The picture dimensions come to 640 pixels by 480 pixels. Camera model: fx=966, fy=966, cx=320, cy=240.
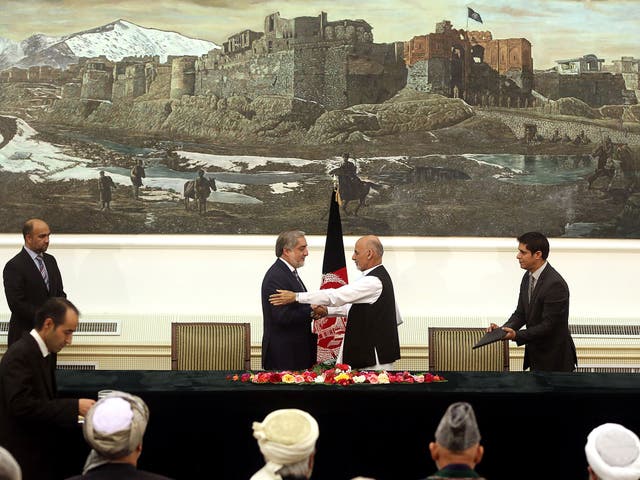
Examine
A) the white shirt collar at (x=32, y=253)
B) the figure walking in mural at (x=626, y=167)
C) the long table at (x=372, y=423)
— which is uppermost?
the figure walking in mural at (x=626, y=167)

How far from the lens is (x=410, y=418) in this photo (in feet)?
18.1

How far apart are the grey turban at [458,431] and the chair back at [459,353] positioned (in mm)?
3730

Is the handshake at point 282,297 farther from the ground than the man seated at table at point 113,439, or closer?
farther from the ground

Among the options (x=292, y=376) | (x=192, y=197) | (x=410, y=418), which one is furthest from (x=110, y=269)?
(x=410, y=418)

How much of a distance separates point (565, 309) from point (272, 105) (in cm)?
354

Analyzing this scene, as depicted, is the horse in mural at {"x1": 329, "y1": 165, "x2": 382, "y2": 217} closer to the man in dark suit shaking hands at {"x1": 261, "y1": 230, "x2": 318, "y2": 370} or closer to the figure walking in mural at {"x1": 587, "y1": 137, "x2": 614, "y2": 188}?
→ the man in dark suit shaking hands at {"x1": 261, "y1": 230, "x2": 318, "y2": 370}

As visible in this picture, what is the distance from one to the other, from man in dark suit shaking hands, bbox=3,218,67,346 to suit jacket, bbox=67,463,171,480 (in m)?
4.44

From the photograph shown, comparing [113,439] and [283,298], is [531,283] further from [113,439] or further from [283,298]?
[113,439]

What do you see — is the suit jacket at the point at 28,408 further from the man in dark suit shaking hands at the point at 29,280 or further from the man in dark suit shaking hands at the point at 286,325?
the man in dark suit shaking hands at the point at 29,280

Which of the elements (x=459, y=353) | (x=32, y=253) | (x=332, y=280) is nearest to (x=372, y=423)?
(x=459, y=353)

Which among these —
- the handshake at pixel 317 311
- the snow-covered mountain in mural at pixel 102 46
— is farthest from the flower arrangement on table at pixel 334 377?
the snow-covered mountain in mural at pixel 102 46

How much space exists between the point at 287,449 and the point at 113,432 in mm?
645

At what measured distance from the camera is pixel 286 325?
22.8 ft

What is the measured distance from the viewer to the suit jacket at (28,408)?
4.61 m
